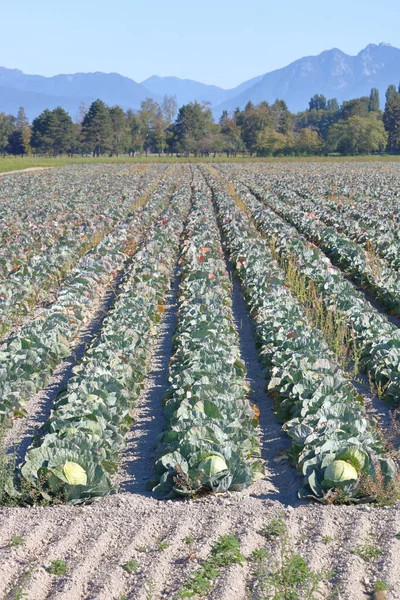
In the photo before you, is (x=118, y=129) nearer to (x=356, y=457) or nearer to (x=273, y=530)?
(x=356, y=457)

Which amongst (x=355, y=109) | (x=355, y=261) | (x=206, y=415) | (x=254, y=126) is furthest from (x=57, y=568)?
(x=355, y=109)

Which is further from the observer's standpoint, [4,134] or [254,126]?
[4,134]

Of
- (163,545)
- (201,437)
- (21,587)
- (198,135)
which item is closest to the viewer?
(21,587)

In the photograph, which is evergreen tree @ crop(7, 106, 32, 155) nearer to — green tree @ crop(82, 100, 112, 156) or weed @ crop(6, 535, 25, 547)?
green tree @ crop(82, 100, 112, 156)

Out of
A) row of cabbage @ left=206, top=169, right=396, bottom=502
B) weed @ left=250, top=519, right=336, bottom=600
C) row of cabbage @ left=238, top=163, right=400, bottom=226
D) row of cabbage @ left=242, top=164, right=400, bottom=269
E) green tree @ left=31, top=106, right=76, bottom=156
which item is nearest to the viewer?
weed @ left=250, top=519, right=336, bottom=600

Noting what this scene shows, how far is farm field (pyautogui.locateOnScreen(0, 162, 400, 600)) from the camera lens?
15.6 ft

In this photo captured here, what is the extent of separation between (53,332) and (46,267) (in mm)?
4948

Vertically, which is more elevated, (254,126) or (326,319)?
(254,126)

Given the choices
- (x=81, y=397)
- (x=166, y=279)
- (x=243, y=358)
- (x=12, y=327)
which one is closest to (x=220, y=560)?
(x=81, y=397)

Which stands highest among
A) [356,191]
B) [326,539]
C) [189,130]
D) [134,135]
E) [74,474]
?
[189,130]

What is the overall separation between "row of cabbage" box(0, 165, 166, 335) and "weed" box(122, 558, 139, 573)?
21.5 ft

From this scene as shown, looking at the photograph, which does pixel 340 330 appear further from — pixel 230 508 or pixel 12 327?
pixel 12 327

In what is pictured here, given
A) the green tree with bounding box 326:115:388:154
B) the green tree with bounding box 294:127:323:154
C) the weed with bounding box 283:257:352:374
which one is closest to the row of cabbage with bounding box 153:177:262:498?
the weed with bounding box 283:257:352:374

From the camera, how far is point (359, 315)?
9.85 meters
